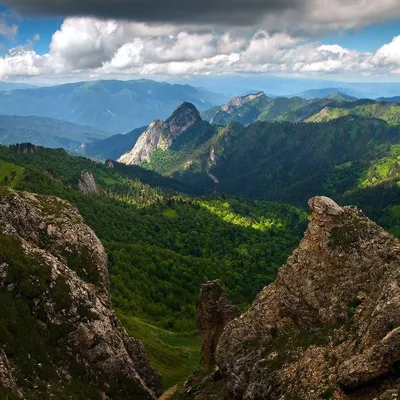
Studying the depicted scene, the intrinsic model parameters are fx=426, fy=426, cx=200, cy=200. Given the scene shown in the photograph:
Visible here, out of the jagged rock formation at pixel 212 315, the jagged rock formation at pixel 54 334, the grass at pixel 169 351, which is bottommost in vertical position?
the grass at pixel 169 351

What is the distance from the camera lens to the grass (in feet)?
286

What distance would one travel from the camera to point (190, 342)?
128 metres

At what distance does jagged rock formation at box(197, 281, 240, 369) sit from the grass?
1274cm

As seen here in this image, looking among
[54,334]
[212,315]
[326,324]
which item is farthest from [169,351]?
[326,324]

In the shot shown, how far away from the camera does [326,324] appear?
43.8 metres

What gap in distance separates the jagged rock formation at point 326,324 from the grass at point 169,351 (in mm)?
35750

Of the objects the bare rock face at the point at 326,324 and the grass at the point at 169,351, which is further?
the grass at the point at 169,351

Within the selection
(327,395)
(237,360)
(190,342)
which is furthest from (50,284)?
(190,342)

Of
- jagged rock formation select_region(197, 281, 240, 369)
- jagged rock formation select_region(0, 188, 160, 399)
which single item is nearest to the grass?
jagged rock formation select_region(197, 281, 240, 369)

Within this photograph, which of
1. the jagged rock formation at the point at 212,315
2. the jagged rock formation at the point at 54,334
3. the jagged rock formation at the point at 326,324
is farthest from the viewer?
the jagged rock formation at the point at 212,315

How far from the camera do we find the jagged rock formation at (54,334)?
46.2m

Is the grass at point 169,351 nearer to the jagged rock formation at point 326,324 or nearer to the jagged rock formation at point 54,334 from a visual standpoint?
the jagged rock formation at point 54,334

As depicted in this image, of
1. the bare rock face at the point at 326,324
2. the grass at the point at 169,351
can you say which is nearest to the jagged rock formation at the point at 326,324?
the bare rock face at the point at 326,324

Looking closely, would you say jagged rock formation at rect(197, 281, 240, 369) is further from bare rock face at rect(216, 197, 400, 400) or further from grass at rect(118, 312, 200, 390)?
bare rock face at rect(216, 197, 400, 400)
